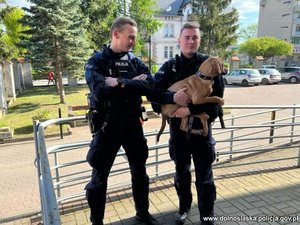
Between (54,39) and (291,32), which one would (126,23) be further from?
(291,32)

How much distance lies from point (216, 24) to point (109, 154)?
117 ft

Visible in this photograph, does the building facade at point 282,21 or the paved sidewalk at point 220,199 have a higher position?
the building facade at point 282,21

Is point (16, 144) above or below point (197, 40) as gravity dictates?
below

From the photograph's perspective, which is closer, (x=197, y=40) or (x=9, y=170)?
(x=197, y=40)

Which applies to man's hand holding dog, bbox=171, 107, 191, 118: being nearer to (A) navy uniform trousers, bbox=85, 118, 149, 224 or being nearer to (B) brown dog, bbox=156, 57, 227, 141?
(B) brown dog, bbox=156, 57, 227, 141

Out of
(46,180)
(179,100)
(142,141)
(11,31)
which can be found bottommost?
(142,141)

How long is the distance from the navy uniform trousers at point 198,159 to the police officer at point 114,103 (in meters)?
0.33

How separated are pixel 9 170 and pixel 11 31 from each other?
27304 millimetres

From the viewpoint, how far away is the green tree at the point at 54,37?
15.4m

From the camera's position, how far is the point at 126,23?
256cm

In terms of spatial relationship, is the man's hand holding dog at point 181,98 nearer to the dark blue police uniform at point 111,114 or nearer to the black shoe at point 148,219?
the dark blue police uniform at point 111,114

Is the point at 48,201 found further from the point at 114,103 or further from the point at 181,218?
the point at 181,218

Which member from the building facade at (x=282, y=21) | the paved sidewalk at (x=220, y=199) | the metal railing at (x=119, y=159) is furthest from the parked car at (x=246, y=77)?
the building facade at (x=282, y=21)

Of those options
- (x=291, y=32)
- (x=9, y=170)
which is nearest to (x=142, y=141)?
(x=9, y=170)
